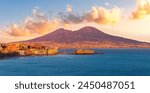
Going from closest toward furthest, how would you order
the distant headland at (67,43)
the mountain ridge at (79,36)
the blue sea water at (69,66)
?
the mountain ridge at (79,36), the distant headland at (67,43), the blue sea water at (69,66)

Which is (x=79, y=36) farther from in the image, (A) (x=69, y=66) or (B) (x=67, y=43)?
(A) (x=69, y=66)

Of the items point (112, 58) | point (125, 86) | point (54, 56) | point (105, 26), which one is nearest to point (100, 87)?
point (125, 86)

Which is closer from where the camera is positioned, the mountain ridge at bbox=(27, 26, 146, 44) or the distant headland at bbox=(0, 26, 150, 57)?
the mountain ridge at bbox=(27, 26, 146, 44)

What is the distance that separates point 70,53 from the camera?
1078cm

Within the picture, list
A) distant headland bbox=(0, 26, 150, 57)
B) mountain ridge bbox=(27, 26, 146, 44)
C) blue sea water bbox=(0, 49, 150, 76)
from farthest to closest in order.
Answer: blue sea water bbox=(0, 49, 150, 76), distant headland bbox=(0, 26, 150, 57), mountain ridge bbox=(27, 26, 146, 44)

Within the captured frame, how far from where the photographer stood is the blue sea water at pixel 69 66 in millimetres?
10414

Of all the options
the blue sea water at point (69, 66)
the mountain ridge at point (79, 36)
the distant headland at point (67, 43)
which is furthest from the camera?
the blue sea water at point (69, 66)

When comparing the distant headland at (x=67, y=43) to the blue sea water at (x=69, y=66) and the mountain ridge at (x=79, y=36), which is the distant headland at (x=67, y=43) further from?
the blue sea water at (x=69, y=66)

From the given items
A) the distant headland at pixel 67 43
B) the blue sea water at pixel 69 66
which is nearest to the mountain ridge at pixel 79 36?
the distant headland at pixel 67 43

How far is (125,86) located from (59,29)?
2.55 m

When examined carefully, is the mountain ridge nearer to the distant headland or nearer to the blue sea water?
the distant headland

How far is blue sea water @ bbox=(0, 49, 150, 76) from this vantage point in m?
10.4

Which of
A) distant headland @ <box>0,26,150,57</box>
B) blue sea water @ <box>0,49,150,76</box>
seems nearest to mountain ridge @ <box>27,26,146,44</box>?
distant headland @ <box>0,26,150,57</box>

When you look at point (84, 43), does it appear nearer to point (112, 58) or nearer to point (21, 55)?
point (21, 55)
